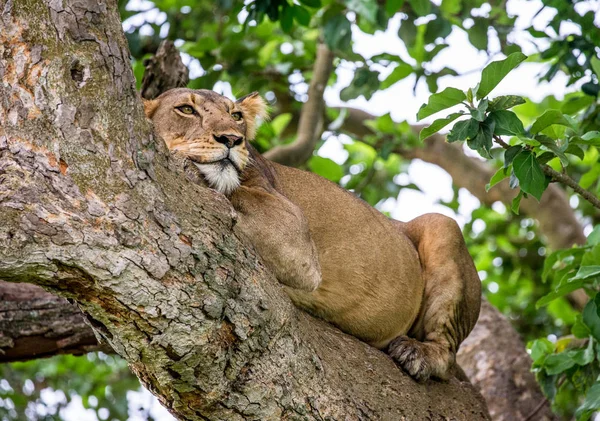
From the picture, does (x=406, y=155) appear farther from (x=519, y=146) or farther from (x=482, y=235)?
(x=519, y=146)

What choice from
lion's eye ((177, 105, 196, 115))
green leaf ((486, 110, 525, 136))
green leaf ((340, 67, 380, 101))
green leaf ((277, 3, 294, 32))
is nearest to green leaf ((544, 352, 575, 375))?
green leaf ((486, 110, 525, 136))

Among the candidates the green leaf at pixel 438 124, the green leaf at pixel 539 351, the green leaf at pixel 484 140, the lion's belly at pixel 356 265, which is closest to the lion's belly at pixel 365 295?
the lion's belly at pixel 356 265

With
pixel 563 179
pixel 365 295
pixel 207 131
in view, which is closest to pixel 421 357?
pixel 365 295

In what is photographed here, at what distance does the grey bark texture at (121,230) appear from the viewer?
9.54 ft

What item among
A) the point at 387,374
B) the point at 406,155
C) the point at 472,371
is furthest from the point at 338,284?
the point at 406,155

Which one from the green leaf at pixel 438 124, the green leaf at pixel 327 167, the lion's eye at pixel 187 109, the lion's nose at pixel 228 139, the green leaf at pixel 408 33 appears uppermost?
the green leaf at pixel 438 124

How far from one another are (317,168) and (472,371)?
7.31 ft

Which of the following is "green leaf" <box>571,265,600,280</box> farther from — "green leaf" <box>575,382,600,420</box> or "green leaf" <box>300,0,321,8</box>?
"green leaf" <box>300,0,321,8</box>

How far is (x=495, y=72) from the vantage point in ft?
12.4

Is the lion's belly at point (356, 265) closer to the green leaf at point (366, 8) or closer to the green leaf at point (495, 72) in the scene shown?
the green leaf at point (366, 8)

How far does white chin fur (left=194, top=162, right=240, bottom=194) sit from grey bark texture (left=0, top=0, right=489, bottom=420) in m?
0.65

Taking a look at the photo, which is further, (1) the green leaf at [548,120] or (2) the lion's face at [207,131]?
(2) the lion's face at [207,131]

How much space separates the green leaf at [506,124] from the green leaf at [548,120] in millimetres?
113

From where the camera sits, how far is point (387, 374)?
176 inches
